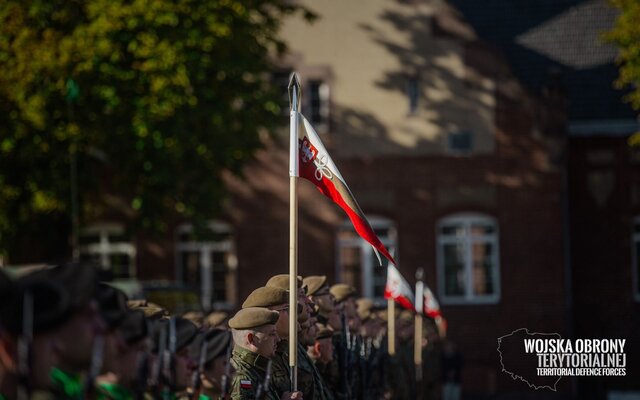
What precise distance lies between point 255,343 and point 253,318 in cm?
15

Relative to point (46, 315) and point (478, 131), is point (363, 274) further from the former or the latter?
point (46, 315)

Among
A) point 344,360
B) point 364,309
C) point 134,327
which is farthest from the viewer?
point 364,309

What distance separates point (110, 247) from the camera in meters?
32.5

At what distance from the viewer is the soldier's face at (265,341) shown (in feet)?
26.4

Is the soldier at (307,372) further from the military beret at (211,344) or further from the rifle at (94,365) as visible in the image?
the rifle at (94,365)

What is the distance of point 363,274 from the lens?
32.0m

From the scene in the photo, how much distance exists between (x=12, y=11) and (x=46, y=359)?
2239 cm

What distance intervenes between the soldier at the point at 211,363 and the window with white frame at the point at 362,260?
25.2 meters

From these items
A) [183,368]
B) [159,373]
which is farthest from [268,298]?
[159,373]

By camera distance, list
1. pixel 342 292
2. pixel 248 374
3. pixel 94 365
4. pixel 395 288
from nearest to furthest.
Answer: pixel 94 365, pixel 248 374, pixel 342 292, pixel 395 288

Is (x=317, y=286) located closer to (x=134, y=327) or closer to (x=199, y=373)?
(x=199, y=373)

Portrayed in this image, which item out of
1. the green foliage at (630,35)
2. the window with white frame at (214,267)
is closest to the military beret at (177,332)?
the green foliage at (630,35)

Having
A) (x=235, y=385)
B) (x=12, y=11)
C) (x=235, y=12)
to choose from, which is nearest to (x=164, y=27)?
(x=235, y=12)

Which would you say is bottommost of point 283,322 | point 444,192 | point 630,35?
point 283,322
